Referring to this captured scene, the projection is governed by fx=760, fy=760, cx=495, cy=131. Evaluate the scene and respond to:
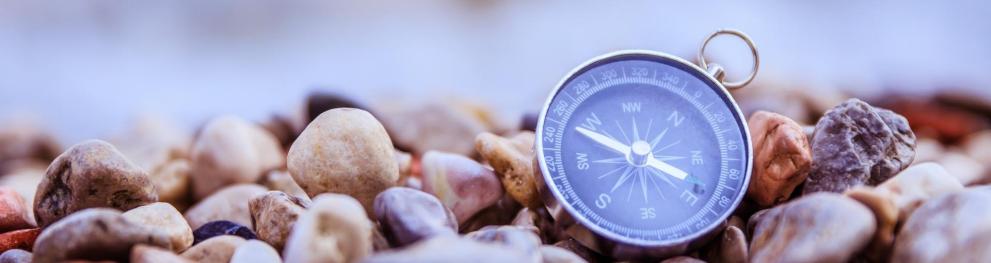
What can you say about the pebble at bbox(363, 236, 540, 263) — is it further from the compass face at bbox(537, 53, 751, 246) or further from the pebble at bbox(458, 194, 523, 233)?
the pebble at bbox(458, 194, 523, 233)

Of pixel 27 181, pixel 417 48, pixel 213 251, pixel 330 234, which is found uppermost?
pixel 330 234

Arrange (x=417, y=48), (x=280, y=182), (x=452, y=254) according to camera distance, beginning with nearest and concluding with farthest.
Result: (x=452, y=254) < (x=280, y=182) < (x=417, y=48)

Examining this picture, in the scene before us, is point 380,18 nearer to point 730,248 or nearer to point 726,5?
point 726,5

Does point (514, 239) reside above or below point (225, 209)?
above

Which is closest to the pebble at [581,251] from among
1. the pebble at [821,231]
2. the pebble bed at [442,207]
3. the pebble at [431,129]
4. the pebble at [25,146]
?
the pebble bed at [442,207]

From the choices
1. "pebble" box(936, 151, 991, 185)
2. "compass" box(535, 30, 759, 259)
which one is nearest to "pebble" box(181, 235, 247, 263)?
"compass" box(535, 30, 759, 259)

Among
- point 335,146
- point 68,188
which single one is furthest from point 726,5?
point 68,188

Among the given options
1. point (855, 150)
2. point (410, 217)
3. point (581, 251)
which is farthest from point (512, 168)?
point (855, 150)

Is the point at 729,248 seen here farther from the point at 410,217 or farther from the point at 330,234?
the point at 330,234
